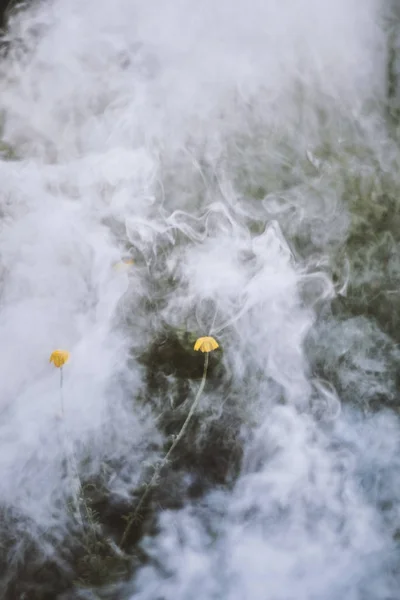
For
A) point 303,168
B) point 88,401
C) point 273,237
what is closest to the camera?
point 88,401

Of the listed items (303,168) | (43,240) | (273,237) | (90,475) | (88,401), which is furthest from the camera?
(303,168)

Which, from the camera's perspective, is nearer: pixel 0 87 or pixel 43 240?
pixel 43 240

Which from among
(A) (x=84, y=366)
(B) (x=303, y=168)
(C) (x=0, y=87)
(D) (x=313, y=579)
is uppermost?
(C) (x=0, y=87)

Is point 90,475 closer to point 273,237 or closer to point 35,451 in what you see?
point 35,451

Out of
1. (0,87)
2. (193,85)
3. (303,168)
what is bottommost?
(303,168)

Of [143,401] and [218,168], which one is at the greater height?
[218,168]

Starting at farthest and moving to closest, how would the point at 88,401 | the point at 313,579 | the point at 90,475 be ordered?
the point at 88,401, the point at 90,475, the point at 313,579

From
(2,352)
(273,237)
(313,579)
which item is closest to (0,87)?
(2,352)

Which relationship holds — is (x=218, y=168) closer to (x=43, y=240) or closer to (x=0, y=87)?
(x=43, y=240)

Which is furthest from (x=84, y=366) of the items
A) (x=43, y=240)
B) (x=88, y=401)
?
(x=43, y=240)
